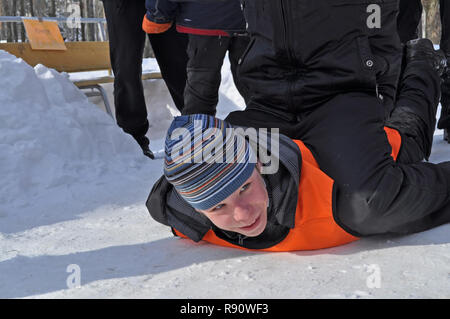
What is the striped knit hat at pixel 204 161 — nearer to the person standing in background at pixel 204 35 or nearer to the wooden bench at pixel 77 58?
the person standing in background at pixel 204 35

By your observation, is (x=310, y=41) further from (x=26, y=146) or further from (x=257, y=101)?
(x=26, y=146)

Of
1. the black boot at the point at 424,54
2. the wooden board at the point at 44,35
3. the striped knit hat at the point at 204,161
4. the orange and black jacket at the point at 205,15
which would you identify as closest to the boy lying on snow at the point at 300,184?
the striped knit hat at the point at 204,161

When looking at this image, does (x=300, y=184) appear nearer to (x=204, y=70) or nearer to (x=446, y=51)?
(x=204, y=70)

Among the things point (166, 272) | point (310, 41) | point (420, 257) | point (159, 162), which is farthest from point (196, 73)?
point (420, 257)

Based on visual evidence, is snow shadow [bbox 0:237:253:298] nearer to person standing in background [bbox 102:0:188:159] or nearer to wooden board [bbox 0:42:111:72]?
person standing in background [bbox 102:0:188:159]

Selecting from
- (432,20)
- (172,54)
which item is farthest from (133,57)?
(432,20)

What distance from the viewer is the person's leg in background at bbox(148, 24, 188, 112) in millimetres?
3371

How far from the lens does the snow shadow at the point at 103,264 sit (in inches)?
58.6

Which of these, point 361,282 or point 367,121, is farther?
point 367,121

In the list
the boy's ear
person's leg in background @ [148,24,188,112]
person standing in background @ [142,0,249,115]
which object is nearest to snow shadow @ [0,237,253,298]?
the boy's ear

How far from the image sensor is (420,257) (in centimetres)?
146

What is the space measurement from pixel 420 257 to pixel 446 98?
185cm

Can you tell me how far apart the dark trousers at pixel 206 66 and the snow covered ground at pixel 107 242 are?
44 cm

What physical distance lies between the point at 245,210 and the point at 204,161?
170 millimetres
